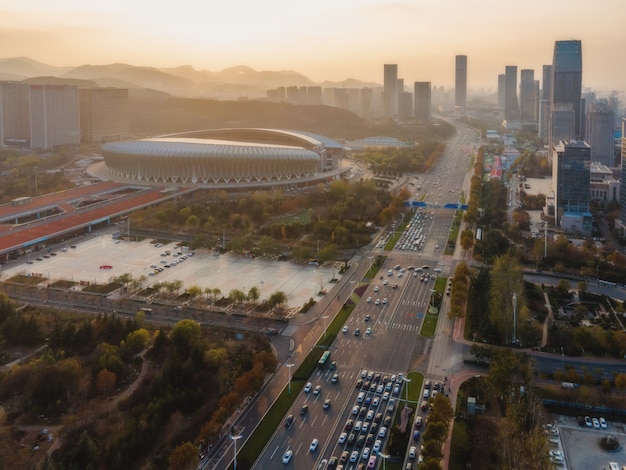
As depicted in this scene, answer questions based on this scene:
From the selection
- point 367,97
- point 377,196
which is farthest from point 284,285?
point 367,97

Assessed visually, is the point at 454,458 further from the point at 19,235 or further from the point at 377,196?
the point at 377,196

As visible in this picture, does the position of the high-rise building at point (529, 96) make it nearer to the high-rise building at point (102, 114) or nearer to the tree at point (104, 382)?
the high-rise building at point (102, 114)

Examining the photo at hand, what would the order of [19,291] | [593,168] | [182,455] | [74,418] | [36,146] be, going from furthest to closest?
1. [36,146]
2. [593,168]
3. [19,291]
4. [74,418]
5. [182,455]

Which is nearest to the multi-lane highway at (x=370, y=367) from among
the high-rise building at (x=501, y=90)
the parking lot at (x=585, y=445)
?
the parking lot at (x=585, y=445)

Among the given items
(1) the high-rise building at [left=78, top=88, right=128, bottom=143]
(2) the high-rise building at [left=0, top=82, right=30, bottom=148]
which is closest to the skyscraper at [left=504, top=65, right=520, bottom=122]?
(1) the high-rise building at [left=78, top=88, right=128, bottom=143]

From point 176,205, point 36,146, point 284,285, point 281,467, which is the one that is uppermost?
point 36,146

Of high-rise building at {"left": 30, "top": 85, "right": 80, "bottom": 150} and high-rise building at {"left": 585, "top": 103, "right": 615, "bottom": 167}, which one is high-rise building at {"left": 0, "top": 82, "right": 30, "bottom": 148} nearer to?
high-rise building at {"left": 30, "top": 85, "right": 80, "bottom": 150}
